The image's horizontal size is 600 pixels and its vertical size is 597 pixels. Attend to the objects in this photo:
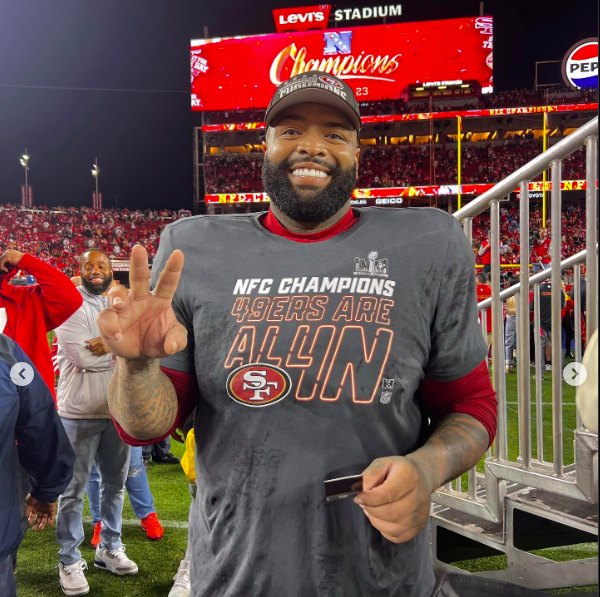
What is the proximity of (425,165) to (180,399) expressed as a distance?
29.0 meters

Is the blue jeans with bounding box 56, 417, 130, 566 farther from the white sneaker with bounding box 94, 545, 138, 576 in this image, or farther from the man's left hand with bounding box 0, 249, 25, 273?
the man's left hand with bounding box 0, 249, 25, 273

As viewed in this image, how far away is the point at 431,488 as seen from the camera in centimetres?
105

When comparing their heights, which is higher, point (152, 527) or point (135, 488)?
point (135, 488)

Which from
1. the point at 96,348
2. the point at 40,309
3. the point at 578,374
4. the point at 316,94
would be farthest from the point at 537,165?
the point at 40,309

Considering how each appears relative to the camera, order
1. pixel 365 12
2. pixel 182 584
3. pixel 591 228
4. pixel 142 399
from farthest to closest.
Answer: pixel 365 12, pixel 182 584, pixel 591 228, pixel 142 399

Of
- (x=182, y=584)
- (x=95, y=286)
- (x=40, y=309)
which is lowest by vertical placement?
(x=182, y=584)

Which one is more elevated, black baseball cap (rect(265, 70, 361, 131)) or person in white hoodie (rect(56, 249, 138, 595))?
black baseball cap (rect(265, 70, 361, 131))

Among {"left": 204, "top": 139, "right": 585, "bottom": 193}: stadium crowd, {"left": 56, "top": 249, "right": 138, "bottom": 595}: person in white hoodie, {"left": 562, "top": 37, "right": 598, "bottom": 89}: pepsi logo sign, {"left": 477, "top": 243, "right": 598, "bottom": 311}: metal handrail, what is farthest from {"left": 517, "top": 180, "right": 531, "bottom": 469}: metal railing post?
{"left": 562, "top": 37, "right": 598, "bottom": 89}: pepsi logo sign

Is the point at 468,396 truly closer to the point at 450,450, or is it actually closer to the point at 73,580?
the point at 450,450

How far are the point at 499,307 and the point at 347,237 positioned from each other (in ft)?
4.53

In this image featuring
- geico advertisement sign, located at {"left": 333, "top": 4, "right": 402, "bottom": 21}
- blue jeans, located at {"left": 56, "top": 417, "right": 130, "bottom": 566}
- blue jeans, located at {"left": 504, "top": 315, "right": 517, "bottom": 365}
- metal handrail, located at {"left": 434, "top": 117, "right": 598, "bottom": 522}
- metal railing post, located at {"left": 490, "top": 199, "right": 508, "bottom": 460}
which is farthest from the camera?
geico advertisement sign, located at {"left": 333, "top": 4, "right": 402, "bottom": 21}

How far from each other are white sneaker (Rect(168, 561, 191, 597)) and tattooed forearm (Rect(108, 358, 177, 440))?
84.2 inches

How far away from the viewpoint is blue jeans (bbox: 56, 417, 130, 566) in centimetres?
320

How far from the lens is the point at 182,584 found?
2.95m
